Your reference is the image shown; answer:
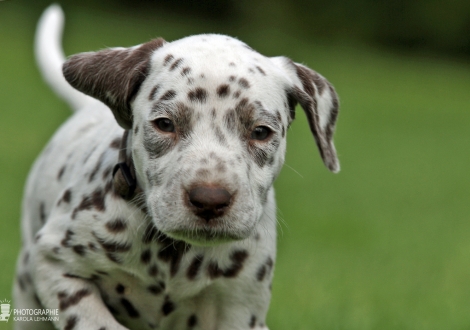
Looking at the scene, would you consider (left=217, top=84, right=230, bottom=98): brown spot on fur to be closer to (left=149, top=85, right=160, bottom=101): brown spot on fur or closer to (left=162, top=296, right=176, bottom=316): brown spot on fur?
(left=149, top=85, right=160, bottom=101): brown spot on fur

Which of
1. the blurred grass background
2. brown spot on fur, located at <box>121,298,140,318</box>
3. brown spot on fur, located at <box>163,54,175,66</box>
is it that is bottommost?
the blurred grass background

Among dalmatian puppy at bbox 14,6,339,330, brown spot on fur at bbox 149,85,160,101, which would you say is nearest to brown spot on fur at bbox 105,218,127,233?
dalmatian puppy at bbox 14,6,339,330

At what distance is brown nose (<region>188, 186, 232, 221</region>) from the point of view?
4625mm

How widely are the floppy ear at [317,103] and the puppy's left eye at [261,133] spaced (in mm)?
437

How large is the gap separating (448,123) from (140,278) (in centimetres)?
2215

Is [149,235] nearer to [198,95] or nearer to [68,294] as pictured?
[68,294]

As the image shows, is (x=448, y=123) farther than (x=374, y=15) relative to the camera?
No

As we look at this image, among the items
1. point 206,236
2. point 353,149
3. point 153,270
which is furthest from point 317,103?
point 353,149

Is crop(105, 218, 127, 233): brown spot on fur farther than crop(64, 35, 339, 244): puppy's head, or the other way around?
crop(105, 218, 127, 233): brown spot on fur

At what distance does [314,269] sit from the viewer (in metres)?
10.0

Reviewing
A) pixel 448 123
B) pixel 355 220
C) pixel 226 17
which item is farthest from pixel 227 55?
pixel 226 17

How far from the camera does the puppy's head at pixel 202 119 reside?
4727 mm

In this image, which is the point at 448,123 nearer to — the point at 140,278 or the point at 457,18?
the point at 457,18

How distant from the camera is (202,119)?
4910 millimetres
